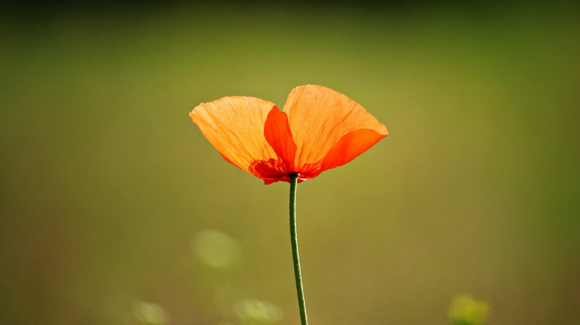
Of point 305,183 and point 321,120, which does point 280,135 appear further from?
point 305,183

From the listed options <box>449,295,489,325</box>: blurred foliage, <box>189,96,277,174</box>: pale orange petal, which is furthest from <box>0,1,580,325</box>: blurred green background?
<box>449,295,489,325</box>: blurred foliage

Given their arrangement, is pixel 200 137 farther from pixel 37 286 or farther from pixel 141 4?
pixel 37 286

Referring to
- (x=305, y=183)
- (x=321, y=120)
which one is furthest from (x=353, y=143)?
(x=305, y=183)

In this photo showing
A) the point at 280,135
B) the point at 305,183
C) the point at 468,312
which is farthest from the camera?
the point at 305,183

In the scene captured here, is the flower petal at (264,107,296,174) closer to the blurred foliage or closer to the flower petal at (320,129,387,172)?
the flower petal at (320,129,387,172)

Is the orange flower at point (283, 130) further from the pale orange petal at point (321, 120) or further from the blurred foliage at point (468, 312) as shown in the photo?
the blurred foliage at point (468, 312)

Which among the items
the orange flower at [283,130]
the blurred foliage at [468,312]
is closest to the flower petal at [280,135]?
the orange flower at [283,130]
